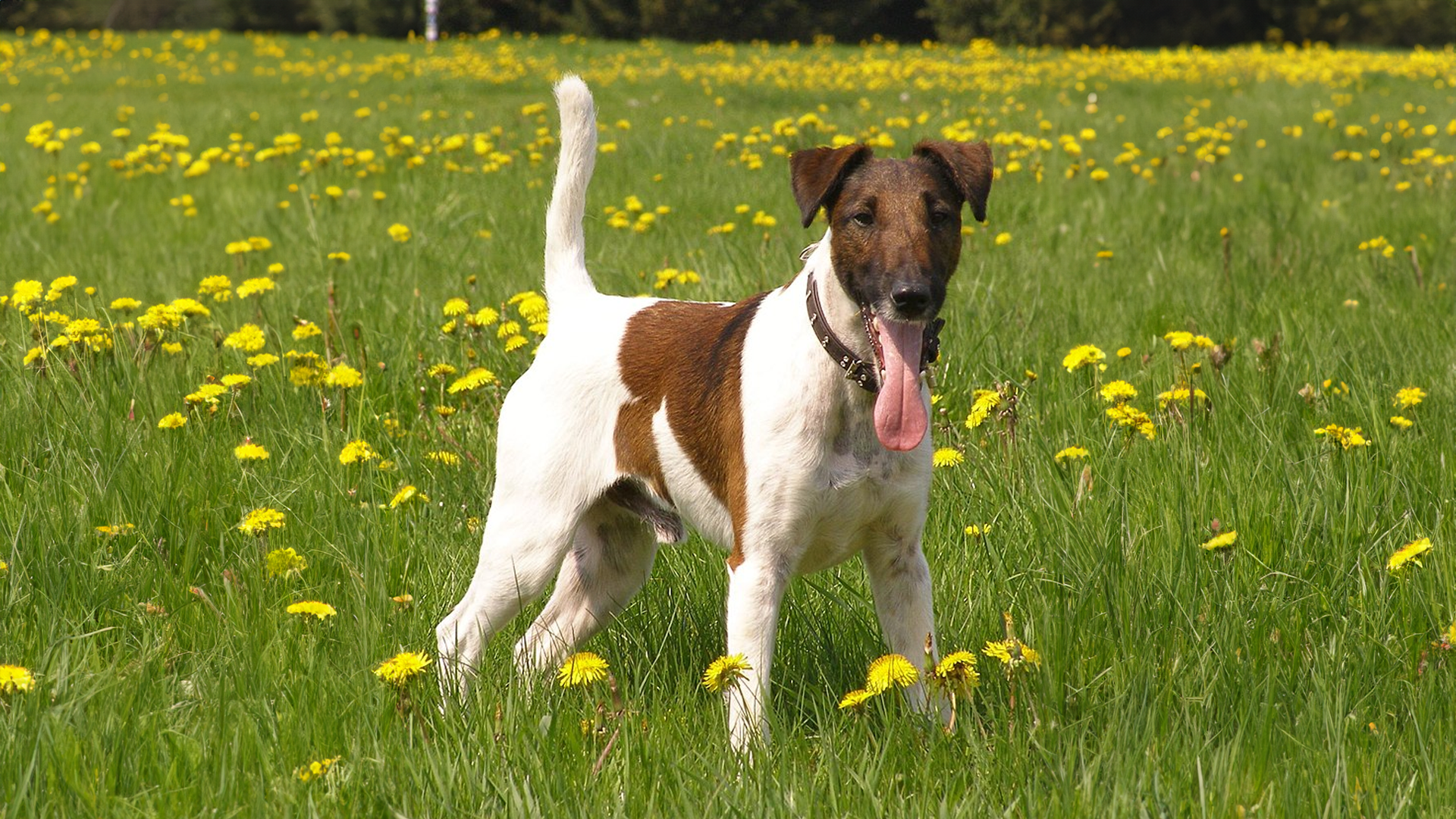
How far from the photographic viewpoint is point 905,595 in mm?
2869

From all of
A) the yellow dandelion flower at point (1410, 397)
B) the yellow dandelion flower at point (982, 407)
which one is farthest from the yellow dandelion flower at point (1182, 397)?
the yellow dandelion flower at point (982, 407)

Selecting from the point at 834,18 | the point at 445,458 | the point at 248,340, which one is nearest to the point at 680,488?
the point at 445,458

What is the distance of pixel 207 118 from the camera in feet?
42.0

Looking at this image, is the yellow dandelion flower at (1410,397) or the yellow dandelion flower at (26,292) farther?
the yellow dandelion flower at (26,292)

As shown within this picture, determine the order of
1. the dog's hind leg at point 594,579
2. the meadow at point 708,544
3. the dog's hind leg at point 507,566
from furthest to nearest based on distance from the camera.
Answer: the dog's hind leg at point 594,579 → the dog's hind leg at point 507,566 → the meadow at point 708,544

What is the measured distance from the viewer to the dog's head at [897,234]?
8.50 ft

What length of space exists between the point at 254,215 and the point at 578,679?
625 cm

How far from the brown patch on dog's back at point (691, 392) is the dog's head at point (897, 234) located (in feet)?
1.09

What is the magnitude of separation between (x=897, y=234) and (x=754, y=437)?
0.49 metres

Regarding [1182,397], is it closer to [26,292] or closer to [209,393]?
[209,393]

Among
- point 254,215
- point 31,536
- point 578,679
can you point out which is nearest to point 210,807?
point 578,679

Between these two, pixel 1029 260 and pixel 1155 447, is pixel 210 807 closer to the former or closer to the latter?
pixel 1155 447

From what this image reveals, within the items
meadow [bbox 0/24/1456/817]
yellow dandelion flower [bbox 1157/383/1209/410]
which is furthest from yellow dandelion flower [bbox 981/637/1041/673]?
yellow dandelion flower [bbox 1157/383/1209/410]

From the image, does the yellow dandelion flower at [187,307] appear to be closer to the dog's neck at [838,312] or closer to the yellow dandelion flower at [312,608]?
the yellow dandelion flower at [312,608]
